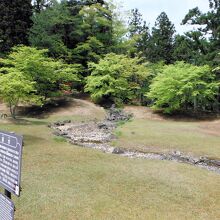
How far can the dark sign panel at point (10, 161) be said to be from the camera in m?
4.77

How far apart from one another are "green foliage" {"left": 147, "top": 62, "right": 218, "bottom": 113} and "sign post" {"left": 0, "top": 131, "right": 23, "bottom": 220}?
27467mm

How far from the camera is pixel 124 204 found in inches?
401

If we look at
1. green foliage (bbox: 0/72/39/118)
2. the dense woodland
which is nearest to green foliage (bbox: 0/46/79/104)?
the dense woodland

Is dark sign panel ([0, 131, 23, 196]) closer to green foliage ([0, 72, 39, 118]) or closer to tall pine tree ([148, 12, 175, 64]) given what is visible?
green foliage ([0, 72, 39, 118])

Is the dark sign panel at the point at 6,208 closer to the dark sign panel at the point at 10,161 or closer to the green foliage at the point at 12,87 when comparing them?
the dark sign panel at the point at 10,161

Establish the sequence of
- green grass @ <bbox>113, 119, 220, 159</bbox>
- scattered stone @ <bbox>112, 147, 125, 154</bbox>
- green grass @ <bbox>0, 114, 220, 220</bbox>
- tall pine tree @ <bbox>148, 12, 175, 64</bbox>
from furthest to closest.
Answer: tall pine tree @ <bbox>148, 12, 175, 64</bbox> < green grass @ <bbox>113, 119, 220, 159</bbox> < scattered stone @ <bbox>112, 147, 125, 154</bbox> < green grass @ <bbox>0, 114, 220, 220</bbox>

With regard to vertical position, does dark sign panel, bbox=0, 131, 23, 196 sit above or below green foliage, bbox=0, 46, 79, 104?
below

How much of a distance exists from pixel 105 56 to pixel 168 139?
19.6 m

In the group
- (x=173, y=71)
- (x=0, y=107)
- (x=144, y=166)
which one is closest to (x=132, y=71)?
(x=173, y=71)

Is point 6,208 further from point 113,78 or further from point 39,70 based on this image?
point 113,78

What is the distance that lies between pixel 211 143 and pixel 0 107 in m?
21.2

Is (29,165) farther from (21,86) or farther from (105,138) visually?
(21,86)

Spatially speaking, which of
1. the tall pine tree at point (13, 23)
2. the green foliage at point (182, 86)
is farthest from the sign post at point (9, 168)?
the tall pine tree at point (13, 23)

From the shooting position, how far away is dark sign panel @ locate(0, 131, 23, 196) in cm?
477
